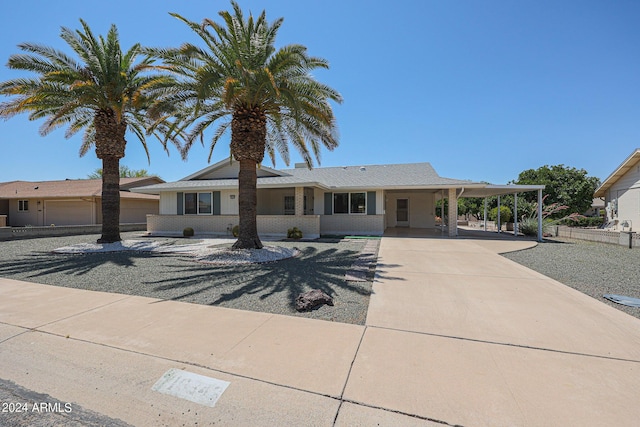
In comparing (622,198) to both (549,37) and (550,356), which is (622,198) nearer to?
(549,37)

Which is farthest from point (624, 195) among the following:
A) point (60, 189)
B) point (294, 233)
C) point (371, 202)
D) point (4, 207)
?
point (4, 207)

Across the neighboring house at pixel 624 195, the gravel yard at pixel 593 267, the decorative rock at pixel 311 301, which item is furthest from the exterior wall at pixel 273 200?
the neighboring house at pixel 624 195

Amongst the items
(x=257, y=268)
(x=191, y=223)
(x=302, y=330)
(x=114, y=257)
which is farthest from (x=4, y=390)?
(x=191, y=223)

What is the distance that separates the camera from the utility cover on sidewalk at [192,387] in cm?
267

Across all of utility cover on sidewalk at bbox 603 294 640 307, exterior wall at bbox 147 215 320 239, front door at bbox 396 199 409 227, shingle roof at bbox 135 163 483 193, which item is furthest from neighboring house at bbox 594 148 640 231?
exterior wall at bbox 147 215 320 239

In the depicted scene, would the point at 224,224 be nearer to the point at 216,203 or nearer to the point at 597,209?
the point at 216,203

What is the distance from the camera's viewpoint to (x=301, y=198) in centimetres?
1655

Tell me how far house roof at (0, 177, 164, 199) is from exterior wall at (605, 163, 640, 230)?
122ft

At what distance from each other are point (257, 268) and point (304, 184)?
7.85 metres

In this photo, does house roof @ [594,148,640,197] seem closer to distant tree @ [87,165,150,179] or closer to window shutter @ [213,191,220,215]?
window shutter @ [213,191,220,215]

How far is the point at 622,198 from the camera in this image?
21.0 meters

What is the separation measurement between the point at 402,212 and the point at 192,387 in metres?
21.0

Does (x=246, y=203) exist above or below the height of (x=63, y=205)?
below

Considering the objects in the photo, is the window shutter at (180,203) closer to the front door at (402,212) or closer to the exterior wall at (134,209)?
the exterior wall at (134,209)
